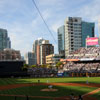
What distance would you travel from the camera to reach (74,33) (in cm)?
16675

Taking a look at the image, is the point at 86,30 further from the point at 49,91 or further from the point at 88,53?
the point at 49,91

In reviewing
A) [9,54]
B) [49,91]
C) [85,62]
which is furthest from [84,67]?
[9,54]

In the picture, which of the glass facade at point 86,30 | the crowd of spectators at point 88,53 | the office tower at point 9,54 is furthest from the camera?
the glass facade at point 86,30

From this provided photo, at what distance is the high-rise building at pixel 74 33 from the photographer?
165 meters

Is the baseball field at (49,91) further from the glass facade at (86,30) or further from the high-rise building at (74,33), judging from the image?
the glass facade at (86,30)

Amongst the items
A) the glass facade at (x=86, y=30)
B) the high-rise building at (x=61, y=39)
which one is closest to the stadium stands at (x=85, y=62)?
the glass facade at (x=86, y=30)

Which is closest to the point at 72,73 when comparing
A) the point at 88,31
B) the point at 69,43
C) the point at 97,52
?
the point at 97,52

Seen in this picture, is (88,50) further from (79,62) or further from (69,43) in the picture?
(69,43)

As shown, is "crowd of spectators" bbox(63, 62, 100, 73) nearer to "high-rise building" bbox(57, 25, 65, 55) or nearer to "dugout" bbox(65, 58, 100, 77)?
"dugout" bbox(65, 58, 100, 77)

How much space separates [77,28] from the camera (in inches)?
6634

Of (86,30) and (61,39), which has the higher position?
(86,30)

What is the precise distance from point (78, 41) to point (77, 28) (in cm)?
1309

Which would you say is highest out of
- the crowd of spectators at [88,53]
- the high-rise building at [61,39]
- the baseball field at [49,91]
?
the high-rise building at [61,39]

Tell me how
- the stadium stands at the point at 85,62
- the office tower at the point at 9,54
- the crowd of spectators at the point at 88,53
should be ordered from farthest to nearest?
the office tower at the point at 9,54
the crowd of spectators at the point at 88,53
the stadium stands at the point at 85,62
